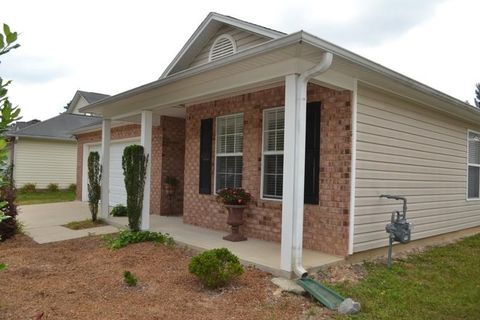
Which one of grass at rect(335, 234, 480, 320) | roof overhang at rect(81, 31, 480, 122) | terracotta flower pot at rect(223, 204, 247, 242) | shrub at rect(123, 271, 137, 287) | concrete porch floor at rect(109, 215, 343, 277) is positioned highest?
roof overhang at rect(81, 31, 480, 122)

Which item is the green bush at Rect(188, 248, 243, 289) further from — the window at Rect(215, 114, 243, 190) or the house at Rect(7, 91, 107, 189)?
the house at Rect(7, 91, 107, 189)

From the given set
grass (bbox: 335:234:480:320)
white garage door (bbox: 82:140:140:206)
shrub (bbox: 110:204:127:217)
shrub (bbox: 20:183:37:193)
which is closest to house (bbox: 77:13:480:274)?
shrub (bbox: 110:204:127:217)

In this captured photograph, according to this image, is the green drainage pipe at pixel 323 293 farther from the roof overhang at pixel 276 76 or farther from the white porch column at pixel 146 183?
the white porch column at pixel 146 183

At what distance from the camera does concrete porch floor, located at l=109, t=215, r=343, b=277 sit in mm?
5477

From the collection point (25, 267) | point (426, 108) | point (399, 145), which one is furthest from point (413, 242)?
point (25, 267)

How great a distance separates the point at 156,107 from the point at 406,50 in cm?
1212

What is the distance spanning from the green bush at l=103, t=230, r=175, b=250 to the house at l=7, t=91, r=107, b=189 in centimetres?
1325

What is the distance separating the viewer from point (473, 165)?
9914 mm

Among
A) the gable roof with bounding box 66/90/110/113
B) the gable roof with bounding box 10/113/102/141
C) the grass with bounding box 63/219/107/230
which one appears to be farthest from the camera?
the gable roof with bounding box 10/113/102/141

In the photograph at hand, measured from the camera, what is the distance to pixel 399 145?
693 cm

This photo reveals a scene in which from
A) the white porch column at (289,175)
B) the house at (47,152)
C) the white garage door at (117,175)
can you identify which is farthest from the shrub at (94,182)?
the house at (47,152)

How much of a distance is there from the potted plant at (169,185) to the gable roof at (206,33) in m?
2.96

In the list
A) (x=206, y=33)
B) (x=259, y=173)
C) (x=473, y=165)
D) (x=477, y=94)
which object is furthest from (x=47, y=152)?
(x=477, y=94)

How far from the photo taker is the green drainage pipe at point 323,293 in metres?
4.37
